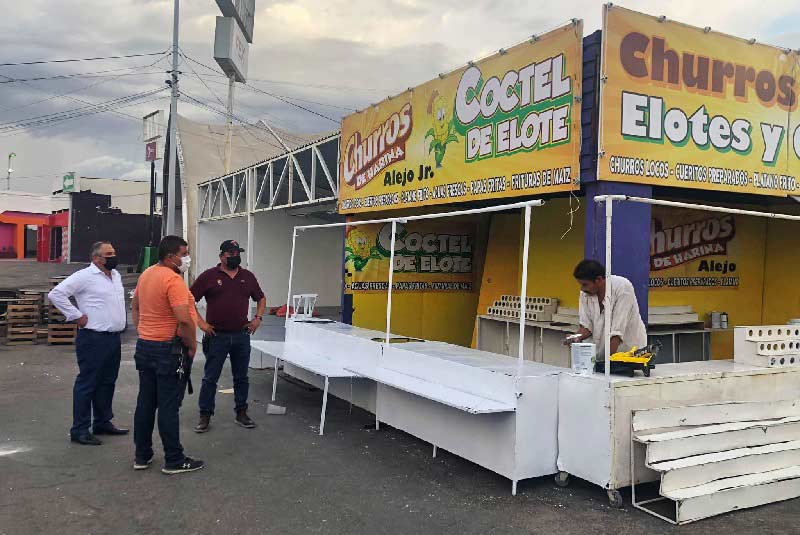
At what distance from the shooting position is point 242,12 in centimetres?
2556

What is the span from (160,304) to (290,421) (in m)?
2.45

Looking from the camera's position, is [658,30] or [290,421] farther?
[290,421]

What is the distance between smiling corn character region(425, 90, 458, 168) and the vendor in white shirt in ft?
10.7

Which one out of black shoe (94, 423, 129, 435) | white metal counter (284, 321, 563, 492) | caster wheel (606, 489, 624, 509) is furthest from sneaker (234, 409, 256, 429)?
caster wheel (606, 489, 624, 509)

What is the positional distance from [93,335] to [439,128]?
4.62m

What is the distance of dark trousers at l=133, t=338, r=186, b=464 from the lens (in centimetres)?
500

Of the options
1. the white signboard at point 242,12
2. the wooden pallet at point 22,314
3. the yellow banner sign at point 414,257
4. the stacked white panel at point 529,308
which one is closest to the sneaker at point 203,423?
the yellow banner sign at point 414,257

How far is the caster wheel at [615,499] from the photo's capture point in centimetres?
444

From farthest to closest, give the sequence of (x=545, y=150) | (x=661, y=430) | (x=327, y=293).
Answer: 1. (x=327, y=293)
2. (x=545, y=150)
3. (x=661, y=430)

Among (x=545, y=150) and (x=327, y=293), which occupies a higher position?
(x=545, y=150)

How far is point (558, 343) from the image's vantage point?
8680 mm

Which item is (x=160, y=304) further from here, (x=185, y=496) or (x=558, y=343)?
(x=558, y=343)

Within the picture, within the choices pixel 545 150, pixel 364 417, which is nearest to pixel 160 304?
pixel 364 417

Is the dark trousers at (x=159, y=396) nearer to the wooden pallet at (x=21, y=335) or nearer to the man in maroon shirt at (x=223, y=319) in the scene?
the man in maroon shirt at (x=223, y=319)
